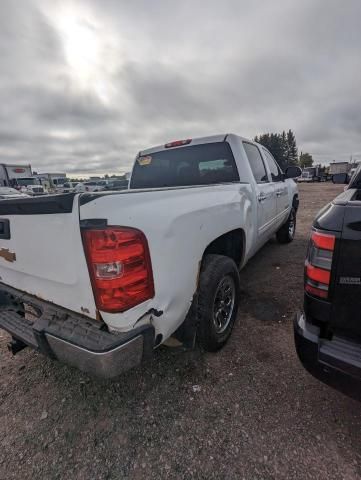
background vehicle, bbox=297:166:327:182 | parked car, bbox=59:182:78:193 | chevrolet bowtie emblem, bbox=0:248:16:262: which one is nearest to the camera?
chevrolet bowtie emblem, bbox=0:248:16:262

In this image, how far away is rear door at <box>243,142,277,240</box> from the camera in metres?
3.35

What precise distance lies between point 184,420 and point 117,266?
1269mm

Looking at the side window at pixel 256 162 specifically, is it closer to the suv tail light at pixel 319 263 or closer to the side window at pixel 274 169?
the side window at pixel 274 169

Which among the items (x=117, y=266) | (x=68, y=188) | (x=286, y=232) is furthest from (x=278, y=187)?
(x=68, y=188)

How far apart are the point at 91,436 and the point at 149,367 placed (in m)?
0.70

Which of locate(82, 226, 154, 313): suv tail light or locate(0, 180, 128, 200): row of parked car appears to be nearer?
locate(82, 226, 154, 313): suv tail light

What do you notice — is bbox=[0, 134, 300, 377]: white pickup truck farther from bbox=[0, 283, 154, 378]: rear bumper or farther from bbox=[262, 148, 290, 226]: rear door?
bbox=[262, 148, 290, 226]: rear door

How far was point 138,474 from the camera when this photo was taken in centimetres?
148

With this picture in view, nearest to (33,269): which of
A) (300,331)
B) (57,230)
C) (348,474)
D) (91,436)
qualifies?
(57,230)

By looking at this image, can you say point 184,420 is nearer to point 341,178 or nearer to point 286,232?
point 341,178

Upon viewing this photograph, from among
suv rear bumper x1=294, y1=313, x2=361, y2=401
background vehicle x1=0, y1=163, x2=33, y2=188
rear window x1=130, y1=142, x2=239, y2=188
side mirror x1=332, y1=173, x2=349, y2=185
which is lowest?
suv rear bumper x1=294, y1=313, x2=361, y2=401

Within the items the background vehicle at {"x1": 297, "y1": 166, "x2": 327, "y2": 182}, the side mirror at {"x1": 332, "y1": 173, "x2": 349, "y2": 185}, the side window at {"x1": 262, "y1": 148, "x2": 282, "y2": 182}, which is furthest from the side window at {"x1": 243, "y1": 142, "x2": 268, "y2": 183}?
the background vehicle at {"x1": 297, "y1": 166, "x2": 327, "y2": 182}

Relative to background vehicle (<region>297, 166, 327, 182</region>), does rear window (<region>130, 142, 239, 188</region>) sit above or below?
above

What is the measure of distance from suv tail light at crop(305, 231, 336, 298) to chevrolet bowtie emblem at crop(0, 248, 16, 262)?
2.09 meters
